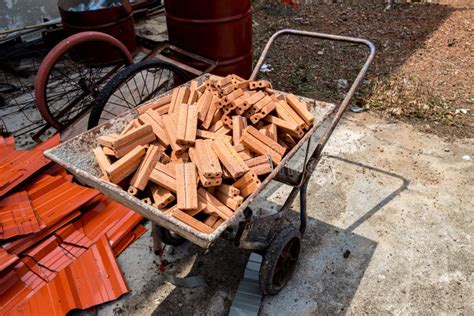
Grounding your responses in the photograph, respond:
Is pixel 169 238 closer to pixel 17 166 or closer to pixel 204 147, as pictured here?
pixel 204 147

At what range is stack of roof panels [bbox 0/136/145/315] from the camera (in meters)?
2.78

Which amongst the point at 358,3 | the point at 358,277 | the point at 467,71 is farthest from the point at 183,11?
the point at 358,3

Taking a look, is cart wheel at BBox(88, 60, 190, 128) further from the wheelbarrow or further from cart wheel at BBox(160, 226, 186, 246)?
cart wheel at BBox(160, 226, 186, 246)

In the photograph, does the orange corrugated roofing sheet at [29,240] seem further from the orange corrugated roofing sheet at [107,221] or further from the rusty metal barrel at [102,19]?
the rusty metal barrel at [102,19]

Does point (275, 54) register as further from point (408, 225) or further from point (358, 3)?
point (408, 225)

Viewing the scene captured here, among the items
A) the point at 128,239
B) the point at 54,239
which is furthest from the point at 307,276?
the point at 54,239

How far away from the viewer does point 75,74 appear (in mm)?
5773

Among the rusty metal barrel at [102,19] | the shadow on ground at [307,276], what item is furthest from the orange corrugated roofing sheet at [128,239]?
the rusty metal barrel at [102,19]

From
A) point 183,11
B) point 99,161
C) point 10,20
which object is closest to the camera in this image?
point 99,161

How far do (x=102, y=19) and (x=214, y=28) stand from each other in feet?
6.32

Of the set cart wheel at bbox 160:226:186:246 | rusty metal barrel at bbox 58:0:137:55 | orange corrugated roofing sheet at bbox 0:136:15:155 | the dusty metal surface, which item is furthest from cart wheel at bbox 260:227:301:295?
rusty metal barrel at bbox 58:0:137:55

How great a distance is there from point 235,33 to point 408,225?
8.72ft

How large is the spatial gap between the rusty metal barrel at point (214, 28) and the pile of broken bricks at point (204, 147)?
5.24ft

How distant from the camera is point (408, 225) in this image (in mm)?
3340
